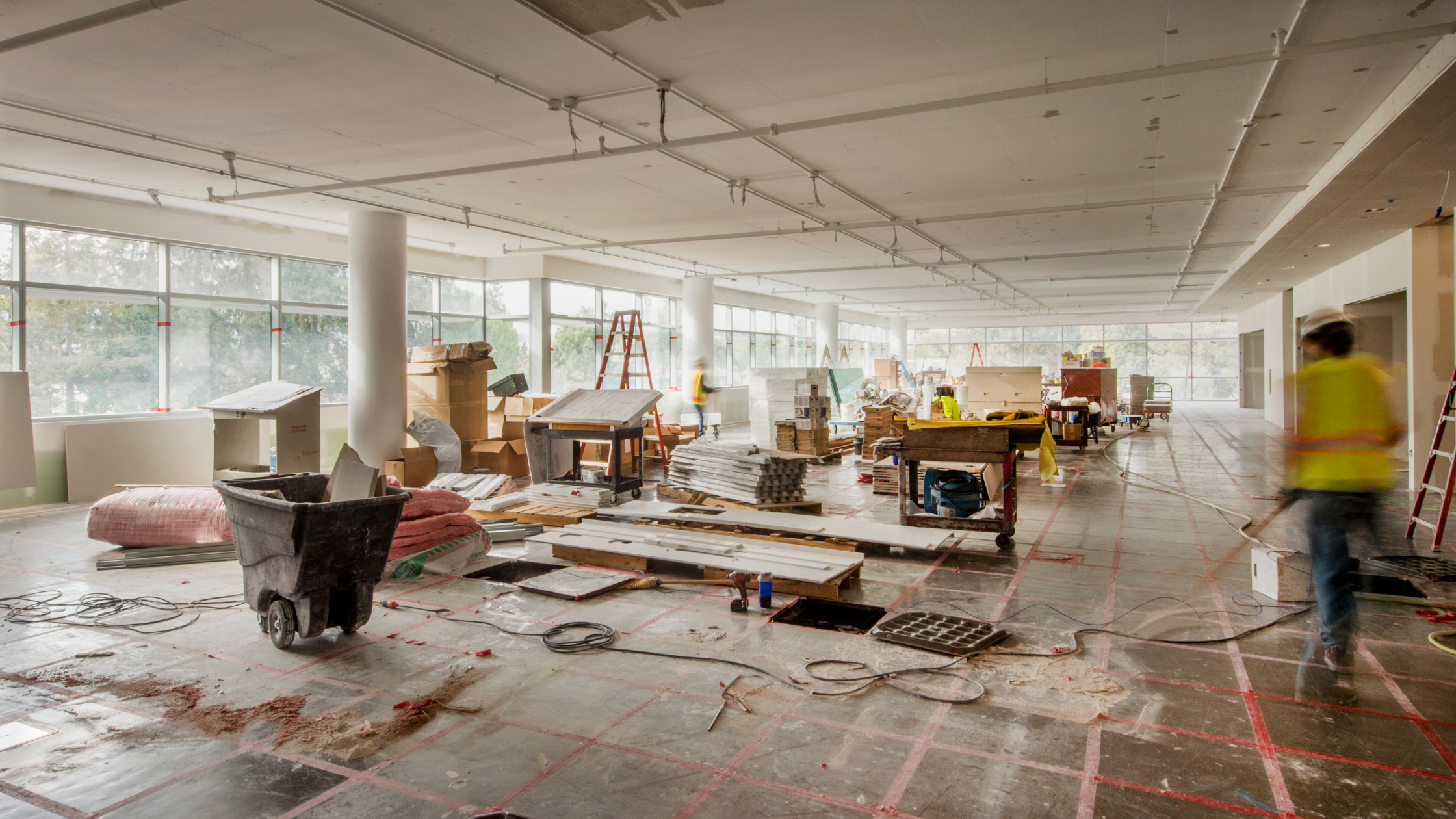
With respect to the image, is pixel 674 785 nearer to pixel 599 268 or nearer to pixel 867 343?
pixel 599 268

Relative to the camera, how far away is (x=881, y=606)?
4.91 m

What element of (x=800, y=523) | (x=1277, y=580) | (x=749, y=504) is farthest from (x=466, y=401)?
(x=1277, y=580)

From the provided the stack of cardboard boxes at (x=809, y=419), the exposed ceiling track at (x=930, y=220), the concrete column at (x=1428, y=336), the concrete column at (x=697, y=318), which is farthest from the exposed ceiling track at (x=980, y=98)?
the concrete column at (x=697, y=318)

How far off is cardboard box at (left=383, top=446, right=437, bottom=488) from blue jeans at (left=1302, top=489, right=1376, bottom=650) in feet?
29.1

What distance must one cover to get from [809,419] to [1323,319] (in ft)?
28.2

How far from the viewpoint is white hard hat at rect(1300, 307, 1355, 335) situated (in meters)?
3.61

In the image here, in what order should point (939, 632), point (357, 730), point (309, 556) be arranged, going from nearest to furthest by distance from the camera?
1. point (357, 730)
2. point (309, 556)
3. point (939, 632)

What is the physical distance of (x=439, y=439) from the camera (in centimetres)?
998

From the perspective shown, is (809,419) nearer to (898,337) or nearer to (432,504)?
(432,504)

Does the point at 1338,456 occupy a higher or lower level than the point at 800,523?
higher

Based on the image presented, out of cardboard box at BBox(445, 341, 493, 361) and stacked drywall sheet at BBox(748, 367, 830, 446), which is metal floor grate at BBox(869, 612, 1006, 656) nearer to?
stacked drywall sheet at BBox(748, 367, 830, 446)

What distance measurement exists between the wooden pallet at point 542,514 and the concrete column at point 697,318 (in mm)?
9403

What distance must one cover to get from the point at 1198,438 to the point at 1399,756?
15005mm

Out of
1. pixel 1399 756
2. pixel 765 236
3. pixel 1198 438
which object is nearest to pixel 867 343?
pixel 1198 438
